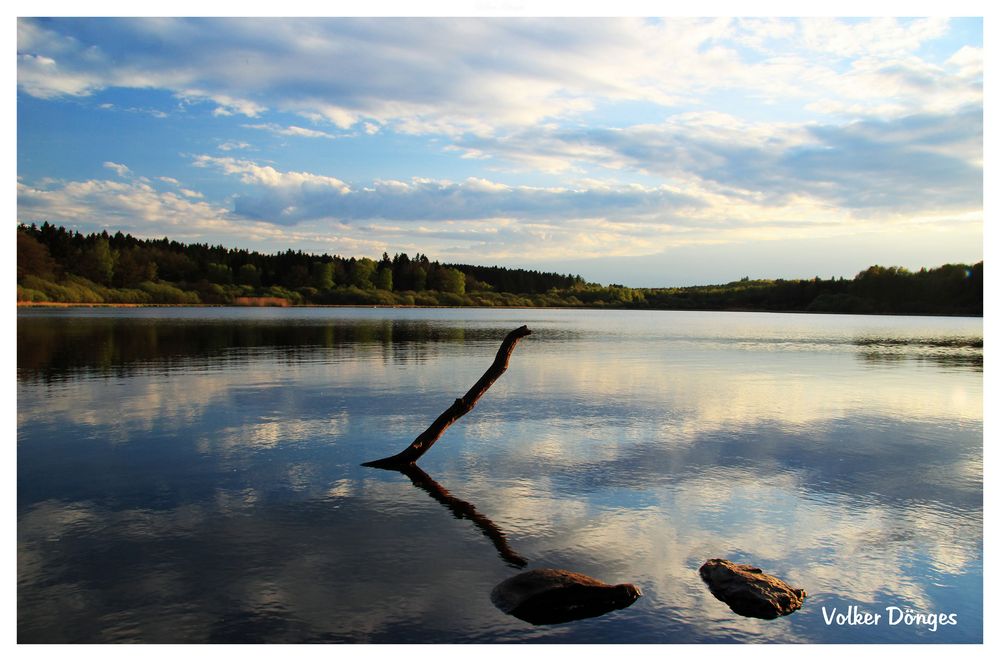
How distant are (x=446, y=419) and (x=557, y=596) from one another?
7.82 metres

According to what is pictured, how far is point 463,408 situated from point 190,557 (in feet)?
24.0

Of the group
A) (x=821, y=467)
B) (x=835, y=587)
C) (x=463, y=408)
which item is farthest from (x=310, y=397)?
(x=835, y=587)

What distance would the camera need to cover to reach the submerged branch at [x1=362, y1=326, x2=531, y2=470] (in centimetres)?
1580

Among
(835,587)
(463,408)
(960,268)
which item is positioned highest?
(960,268)

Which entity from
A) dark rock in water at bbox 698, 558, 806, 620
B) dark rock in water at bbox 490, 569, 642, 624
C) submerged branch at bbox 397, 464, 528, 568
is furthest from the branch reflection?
dark rock in water at bbox 698, 558, 806, 620

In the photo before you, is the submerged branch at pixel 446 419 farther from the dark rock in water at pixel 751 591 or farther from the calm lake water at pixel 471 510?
the dark rock in water at pixel 751 591

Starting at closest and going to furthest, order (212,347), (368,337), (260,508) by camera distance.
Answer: (260,508) → (212,347) → (368,337)

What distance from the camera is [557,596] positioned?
877cm

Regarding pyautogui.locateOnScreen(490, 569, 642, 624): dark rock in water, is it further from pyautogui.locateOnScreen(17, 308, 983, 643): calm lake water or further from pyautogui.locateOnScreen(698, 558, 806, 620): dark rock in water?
pyautogui.locateOnScreen(698, 558, 806, 620): dark rock in water

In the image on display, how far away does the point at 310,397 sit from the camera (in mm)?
25719

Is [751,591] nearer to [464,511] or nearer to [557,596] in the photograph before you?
[557,596]

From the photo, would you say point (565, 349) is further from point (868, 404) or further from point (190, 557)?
point (190, 557)

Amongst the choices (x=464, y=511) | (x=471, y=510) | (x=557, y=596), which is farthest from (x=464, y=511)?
(x=557, y=596)

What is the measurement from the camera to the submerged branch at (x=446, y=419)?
15.8 metres
